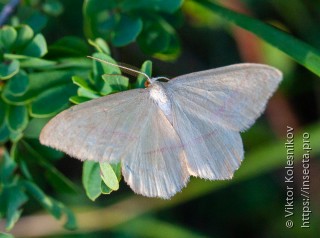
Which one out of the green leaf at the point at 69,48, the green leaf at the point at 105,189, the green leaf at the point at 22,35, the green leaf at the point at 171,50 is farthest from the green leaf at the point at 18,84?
the green leaf at the point at 171,50

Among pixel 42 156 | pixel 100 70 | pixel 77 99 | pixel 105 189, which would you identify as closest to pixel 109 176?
pixel 105 189

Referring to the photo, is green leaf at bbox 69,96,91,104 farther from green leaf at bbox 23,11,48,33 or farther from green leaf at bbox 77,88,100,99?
green leaf at bbox 23,11,48,33

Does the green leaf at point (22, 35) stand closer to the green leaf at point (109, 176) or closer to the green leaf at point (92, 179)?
the green leaf at point (92, 179)

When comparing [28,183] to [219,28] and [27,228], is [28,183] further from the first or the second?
[219,28]

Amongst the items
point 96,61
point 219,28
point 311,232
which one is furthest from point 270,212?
point 96,61

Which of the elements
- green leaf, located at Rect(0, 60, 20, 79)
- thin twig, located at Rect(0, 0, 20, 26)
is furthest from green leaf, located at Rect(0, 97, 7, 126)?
thin twig, located at Rect(0, 0, 20, 26)
